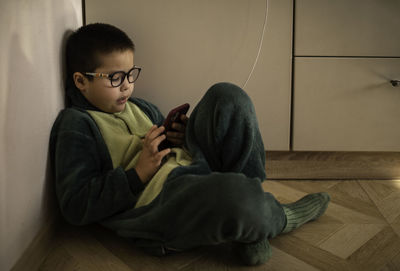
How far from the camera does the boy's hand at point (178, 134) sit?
2.98ft

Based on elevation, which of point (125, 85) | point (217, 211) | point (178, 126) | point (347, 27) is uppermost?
point (347, 27)

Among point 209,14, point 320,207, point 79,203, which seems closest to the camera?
point 79,203

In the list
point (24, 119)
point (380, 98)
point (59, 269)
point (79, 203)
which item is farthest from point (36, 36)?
point (380, 98)

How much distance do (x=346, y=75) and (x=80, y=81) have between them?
74cm

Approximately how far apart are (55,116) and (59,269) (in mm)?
335

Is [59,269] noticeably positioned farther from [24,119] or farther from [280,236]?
[280,236]

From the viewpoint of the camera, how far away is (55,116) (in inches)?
33.5

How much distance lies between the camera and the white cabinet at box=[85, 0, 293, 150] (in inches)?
41.3

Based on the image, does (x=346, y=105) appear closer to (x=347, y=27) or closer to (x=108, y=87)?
(x=347, y=27)

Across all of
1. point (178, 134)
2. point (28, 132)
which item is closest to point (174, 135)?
point (178, 134)

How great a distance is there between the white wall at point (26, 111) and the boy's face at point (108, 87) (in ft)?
0.22

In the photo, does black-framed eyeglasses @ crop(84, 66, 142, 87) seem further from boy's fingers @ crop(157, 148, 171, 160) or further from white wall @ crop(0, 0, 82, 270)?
boy's fingers @ crop(157, 148, 171, 160)

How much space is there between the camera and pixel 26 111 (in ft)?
2.25

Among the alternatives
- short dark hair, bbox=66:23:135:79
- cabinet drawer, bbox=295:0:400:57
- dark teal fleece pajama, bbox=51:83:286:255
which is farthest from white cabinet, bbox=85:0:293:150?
dark teal fleece pajama, bbox=51:83:286:255
